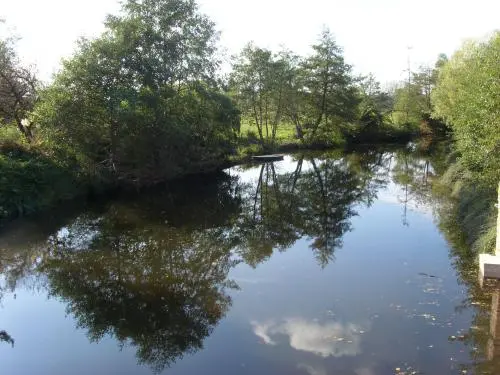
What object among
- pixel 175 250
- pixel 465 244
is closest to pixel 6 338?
pixel 175 250

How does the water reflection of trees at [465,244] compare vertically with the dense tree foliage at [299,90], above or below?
below

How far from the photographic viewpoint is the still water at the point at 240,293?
32.4 ft

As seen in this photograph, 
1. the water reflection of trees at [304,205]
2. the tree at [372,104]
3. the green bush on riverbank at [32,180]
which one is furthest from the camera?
the tree at [372,104]

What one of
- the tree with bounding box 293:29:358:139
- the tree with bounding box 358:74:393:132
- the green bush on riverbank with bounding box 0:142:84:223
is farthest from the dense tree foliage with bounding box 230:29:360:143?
the green bush on riverbank with bounding box 0:142:84:223

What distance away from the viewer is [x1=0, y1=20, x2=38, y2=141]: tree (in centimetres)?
2905

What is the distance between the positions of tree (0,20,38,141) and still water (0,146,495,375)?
10.6 m

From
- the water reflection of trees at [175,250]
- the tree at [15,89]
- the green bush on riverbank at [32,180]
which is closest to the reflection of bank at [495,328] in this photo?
the water reflection of trees at [175,250]

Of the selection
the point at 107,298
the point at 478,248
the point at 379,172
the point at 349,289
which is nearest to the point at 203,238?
the point at 107,298

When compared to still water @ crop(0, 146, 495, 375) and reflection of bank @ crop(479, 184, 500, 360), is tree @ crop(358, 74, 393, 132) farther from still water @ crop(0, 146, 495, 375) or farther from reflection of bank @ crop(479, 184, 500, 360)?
reflection of bank @ crop(479, 184, 500, 360)

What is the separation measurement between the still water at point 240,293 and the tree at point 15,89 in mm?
10584

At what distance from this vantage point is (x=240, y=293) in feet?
45.0

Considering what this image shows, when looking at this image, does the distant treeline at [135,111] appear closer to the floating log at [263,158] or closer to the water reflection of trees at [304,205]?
the floating log at [263,158]

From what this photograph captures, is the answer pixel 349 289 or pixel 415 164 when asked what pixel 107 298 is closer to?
pixel 349 289

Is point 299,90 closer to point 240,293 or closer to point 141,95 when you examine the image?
point 141,95
